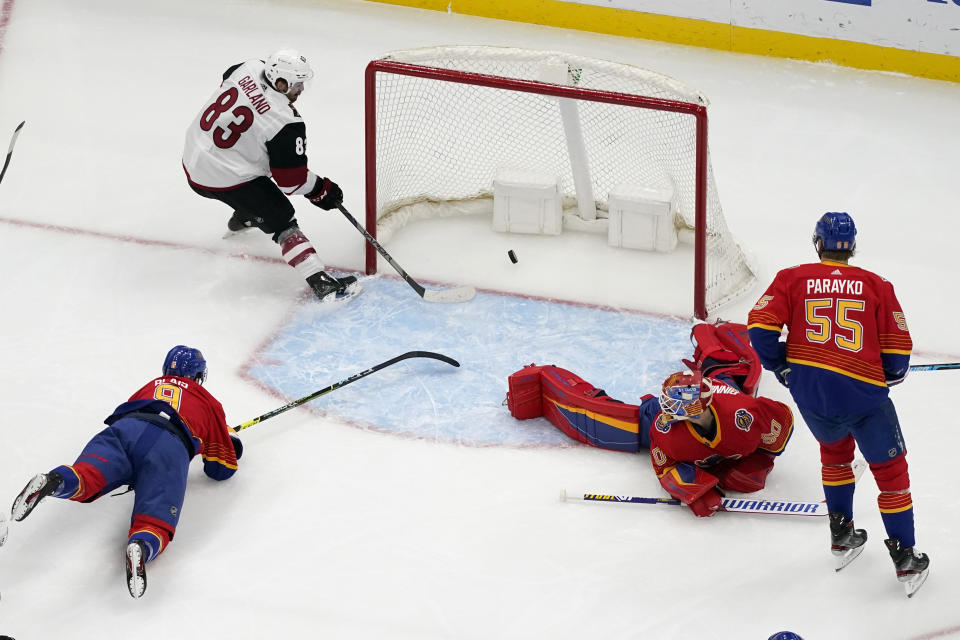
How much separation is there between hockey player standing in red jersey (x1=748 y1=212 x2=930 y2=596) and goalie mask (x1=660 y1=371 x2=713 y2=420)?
23 cm

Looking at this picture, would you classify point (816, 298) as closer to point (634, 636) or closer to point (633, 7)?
point (634, 636)

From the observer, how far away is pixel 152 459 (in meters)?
3.89

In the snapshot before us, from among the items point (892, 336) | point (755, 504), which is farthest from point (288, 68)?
point (892, 336)

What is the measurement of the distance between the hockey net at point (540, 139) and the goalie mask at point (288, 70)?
0.31 metres

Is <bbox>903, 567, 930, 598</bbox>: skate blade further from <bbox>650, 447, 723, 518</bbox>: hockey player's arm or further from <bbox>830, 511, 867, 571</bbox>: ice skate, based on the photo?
<bbox>650, 447, 723, 518</bbox>: hockey player's arm

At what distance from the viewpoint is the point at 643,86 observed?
4.84 metres

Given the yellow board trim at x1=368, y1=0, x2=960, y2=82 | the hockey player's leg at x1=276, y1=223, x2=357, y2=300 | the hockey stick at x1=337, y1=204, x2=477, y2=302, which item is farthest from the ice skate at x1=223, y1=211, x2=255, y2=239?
the yellow board trim at x1=368, y1=0, x2=960, y2=82

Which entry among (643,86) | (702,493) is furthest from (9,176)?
(702,493)

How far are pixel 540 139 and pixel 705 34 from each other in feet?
5.55

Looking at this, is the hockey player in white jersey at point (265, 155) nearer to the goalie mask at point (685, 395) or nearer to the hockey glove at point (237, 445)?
the hockey glove at point (237, 445)

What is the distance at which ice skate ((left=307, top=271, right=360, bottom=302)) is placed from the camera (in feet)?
16.8

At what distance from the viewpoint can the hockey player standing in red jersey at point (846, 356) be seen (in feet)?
11.8

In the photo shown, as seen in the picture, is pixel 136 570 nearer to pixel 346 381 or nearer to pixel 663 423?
pixel 346 381

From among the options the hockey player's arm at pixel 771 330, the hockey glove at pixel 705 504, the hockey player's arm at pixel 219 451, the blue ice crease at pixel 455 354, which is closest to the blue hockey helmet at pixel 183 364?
the hockey player's arm at pixel 219 451
